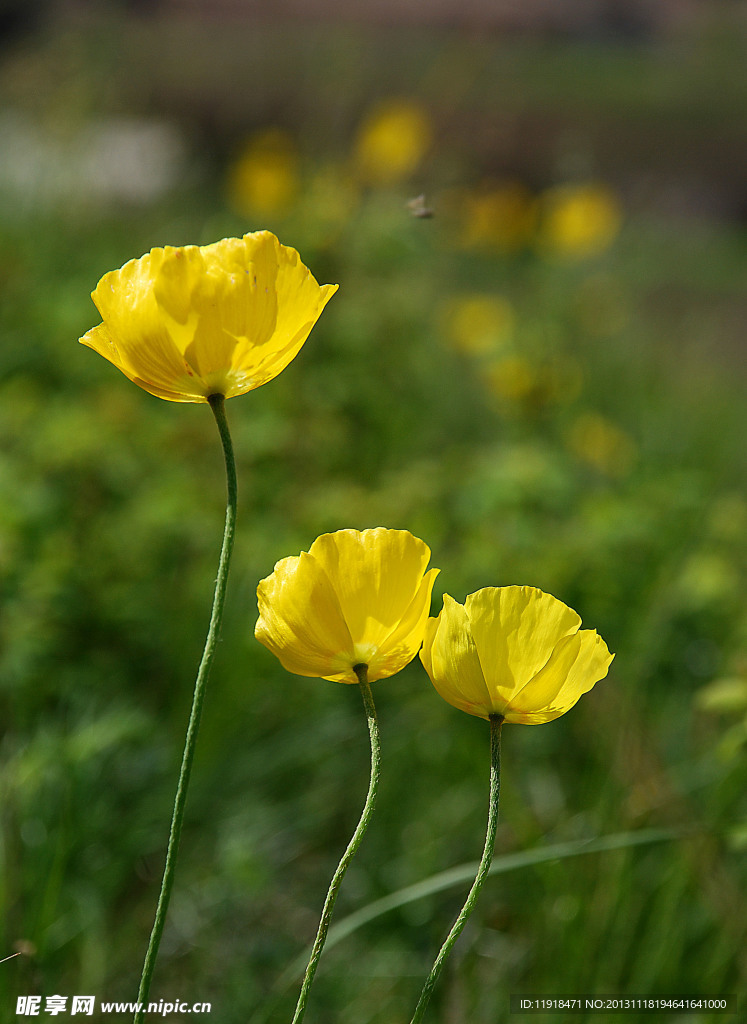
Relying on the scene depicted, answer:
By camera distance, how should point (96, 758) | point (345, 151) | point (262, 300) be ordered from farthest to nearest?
point (345, 151)
point (96, 758)
point (262, 300)

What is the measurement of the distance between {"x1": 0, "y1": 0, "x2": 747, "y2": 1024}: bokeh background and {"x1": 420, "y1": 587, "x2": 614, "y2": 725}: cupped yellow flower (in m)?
0.36

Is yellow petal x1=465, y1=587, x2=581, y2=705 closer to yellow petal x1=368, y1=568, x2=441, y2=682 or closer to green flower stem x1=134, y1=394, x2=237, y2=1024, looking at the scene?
yellow petal x1=368, y1=568, x2=441, y2=682

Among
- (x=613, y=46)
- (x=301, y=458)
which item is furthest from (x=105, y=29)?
(x=613, y=46)

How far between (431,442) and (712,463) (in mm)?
908

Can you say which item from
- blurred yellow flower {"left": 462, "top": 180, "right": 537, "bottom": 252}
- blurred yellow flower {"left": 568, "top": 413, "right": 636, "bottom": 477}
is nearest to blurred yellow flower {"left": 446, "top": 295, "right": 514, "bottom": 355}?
blurred yellow flower {"left": 462, "top": 180, "right": 537, "bottom": 252}

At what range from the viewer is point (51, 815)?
1.29 metres

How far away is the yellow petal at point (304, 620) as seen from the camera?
0.54 metres

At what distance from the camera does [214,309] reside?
1.86ft

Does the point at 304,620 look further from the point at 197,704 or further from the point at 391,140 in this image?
the point at 391,140

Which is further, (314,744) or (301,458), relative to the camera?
(301,458)

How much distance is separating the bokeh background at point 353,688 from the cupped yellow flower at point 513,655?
36 cm

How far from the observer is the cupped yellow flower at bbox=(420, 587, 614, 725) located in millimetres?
532

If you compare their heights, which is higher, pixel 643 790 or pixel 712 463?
pixel 643 790

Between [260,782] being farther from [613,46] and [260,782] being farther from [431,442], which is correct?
[613,46]
